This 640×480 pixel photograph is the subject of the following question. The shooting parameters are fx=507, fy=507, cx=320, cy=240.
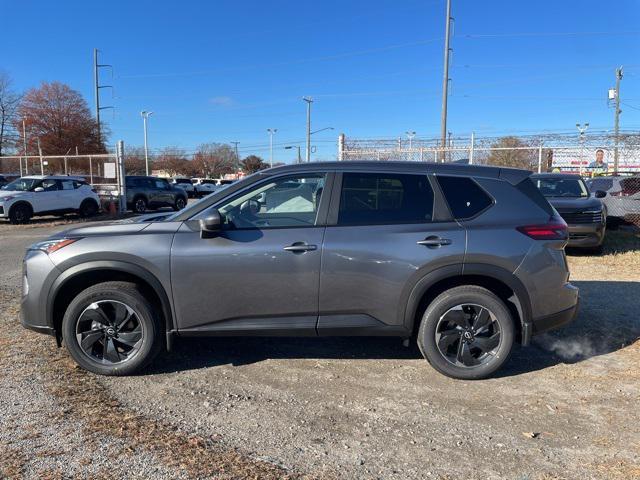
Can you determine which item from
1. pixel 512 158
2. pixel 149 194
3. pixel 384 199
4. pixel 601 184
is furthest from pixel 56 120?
pixel 384 199

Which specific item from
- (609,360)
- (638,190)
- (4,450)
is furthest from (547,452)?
(638,190)

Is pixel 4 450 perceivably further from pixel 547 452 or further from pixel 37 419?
pixel 547 452

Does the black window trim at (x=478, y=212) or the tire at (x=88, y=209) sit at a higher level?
the black window trim at (x=478, y=212)

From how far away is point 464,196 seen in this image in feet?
13.8

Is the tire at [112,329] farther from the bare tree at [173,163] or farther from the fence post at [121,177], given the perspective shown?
the bare tree at [173,163]

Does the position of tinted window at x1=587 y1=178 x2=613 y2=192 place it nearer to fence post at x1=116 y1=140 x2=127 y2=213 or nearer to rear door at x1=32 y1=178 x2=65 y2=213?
fence post at x1=116 y1=140 x2=127 y2=213

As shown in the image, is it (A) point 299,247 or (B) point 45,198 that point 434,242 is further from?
(B) point 45,198

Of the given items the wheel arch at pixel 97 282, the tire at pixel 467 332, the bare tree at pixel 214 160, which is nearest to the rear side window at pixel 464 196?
the tire at pixel 467 332

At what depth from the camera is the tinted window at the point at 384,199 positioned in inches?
162

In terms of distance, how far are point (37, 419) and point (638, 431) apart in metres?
4.06

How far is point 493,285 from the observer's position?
166 inches

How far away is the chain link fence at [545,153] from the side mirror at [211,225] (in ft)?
30.2

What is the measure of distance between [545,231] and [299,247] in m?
1.99

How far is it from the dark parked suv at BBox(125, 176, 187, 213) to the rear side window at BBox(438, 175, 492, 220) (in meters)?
19.7
